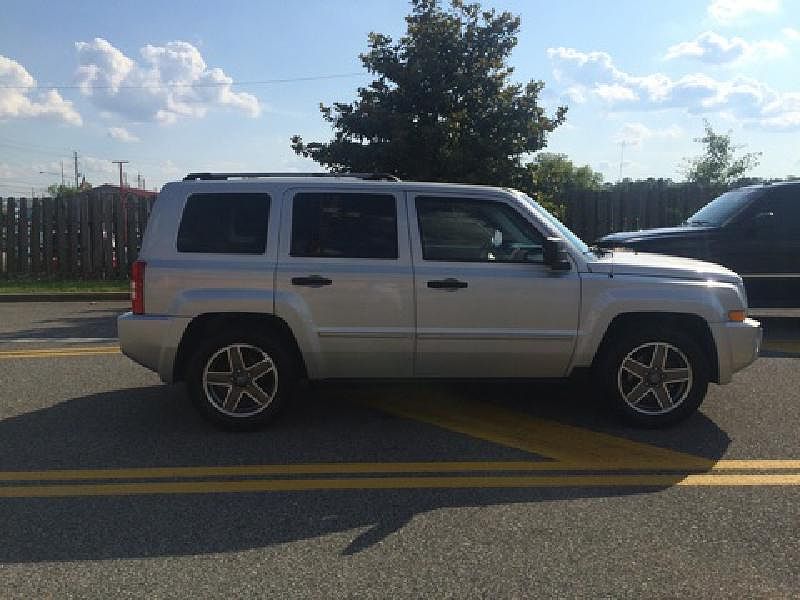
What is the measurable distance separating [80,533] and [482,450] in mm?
2451

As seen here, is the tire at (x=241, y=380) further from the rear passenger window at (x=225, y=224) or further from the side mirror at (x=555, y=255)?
the side mirror at (x=555, y=255)

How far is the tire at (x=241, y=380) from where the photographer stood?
477 cm

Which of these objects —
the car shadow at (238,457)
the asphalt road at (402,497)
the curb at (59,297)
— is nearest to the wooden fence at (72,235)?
the curb at (59,297)

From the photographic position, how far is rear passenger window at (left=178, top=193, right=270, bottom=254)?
4820 millimetres

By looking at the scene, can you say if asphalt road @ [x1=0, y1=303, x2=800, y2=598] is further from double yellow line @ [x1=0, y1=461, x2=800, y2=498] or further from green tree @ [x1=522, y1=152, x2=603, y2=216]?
green tree @ [x1=522, y1=152, x2=603, y2=216]

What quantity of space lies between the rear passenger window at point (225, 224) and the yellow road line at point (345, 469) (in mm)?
1579

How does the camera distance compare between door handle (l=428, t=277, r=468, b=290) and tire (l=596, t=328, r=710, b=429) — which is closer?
door handle (l=428, t=277, r=468, b=290)

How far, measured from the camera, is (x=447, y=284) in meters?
4.75

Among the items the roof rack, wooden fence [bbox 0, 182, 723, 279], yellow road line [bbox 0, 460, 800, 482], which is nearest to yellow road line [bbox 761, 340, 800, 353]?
yellow road line [bbox 0, 460, 800, 482]

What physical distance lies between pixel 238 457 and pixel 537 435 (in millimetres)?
2101

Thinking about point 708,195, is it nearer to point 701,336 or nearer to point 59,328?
point 701,336

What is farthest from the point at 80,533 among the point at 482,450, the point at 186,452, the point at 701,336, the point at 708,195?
the point at 708,195

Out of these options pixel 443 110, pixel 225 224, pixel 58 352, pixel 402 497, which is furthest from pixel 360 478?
pixel 443 110

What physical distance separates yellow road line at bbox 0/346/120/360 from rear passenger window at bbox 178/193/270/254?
353 centimetres
